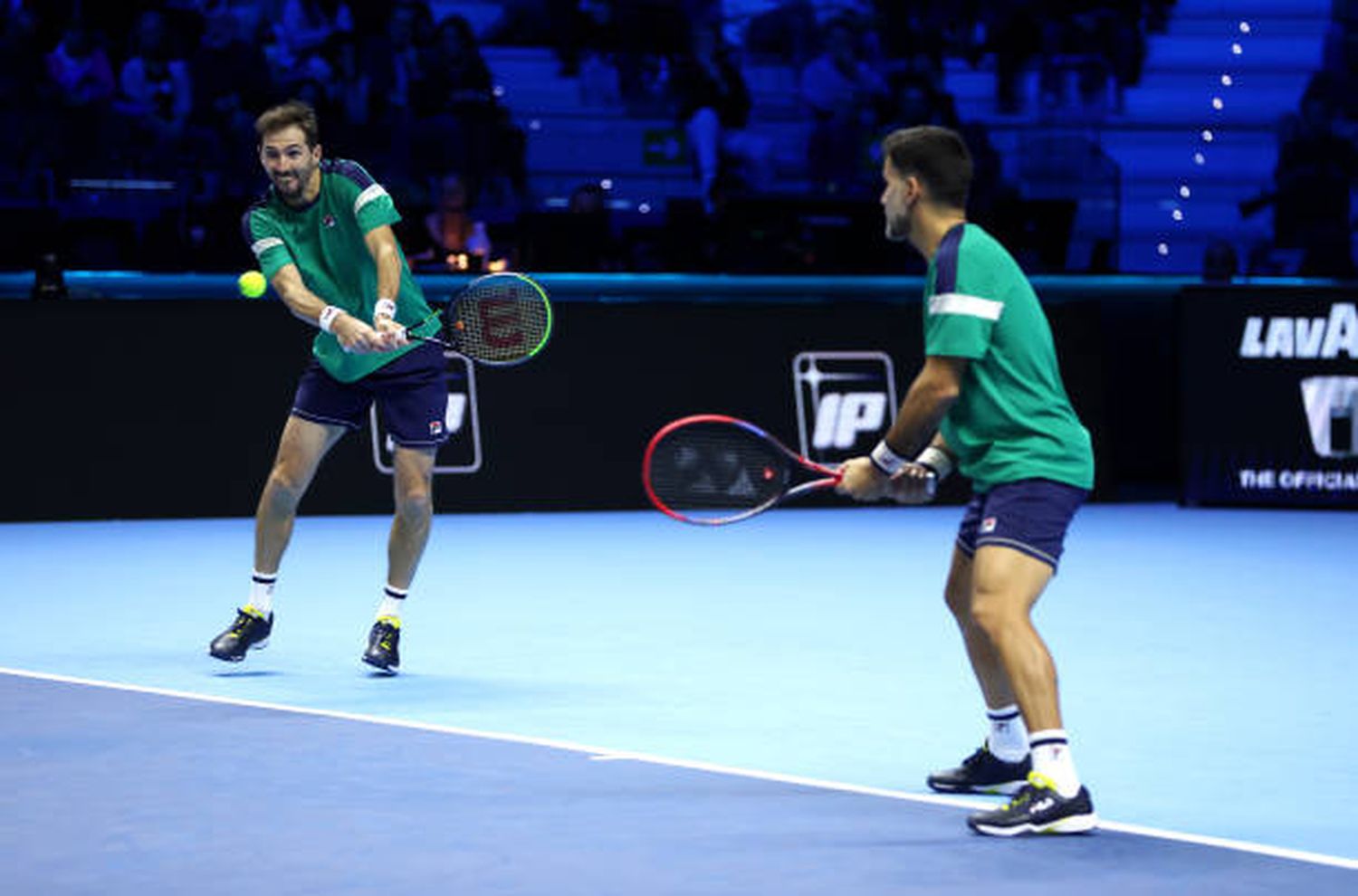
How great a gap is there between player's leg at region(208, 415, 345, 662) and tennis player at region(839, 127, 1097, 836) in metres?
3.31

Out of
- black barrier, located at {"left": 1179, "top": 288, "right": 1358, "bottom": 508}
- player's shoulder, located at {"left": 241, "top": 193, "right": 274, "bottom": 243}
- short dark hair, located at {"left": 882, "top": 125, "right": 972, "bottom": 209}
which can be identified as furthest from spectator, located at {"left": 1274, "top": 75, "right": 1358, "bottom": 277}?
short dark hair, located at {"left": 882, "top": 125, "right": 972, "bottom": 209}

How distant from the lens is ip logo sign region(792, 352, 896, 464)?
1514 centimetres

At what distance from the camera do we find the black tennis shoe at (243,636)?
8.34m

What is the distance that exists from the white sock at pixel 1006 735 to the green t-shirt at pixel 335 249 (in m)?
3.04

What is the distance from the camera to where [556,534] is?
44.8 feet

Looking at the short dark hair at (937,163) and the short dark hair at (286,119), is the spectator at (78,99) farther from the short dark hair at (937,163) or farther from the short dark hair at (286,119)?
the short dark hair at (937,163)

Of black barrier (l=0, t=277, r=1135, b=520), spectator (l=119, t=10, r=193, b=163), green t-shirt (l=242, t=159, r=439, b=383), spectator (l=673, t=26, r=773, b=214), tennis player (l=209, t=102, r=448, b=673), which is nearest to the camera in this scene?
tennis player (l=209, t=102, r=448, b=673)

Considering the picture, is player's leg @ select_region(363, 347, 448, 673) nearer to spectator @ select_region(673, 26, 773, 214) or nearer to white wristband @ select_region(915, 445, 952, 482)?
white wristband @ select_region(915, 445, 952, 482)

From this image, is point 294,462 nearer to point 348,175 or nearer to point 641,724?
point 348,175

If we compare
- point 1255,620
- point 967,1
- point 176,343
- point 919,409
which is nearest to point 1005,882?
point 919,409

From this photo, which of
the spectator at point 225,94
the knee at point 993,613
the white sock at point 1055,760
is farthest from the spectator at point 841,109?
the white sock at point 1055,760

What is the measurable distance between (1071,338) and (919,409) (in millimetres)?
10492

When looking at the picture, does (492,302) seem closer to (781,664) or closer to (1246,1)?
(781,664)

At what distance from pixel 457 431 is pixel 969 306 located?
9324 millimetres
